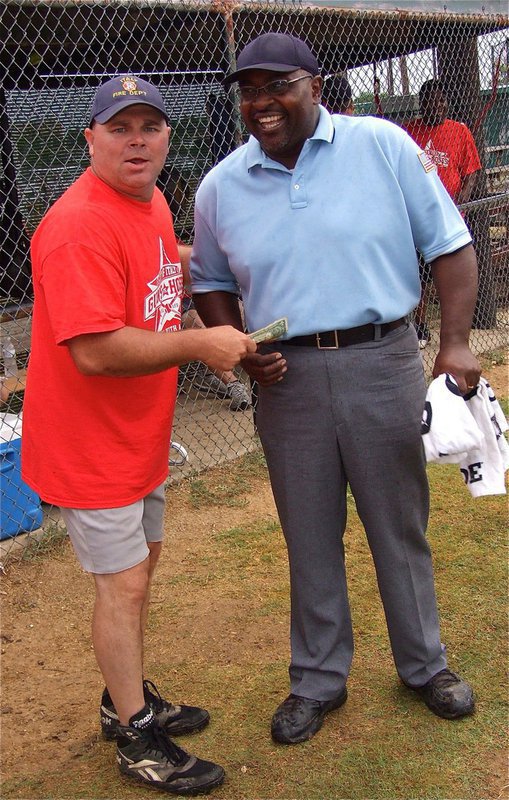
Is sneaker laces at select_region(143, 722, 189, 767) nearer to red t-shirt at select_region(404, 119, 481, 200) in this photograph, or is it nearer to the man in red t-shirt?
the man in red t-shirt

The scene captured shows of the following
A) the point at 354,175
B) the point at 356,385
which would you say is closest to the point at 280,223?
the point at 354,175

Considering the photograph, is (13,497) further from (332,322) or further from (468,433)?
(468,433)

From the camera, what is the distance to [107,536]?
2.50 m

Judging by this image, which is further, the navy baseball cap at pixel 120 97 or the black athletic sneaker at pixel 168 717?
the black athletic sneaker at pixel 168 717

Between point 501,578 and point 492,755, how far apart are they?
116cm

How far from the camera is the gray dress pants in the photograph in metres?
2.61

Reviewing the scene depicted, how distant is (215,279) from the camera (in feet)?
9.28

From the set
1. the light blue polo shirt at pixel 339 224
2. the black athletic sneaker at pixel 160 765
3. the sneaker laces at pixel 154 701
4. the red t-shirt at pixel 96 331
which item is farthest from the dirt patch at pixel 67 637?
the light blue polo shirt at pixel 339 224

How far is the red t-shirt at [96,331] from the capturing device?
88.9 inches

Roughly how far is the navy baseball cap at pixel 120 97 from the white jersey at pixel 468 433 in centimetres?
117

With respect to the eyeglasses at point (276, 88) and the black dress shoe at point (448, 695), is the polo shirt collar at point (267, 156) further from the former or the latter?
the black dress shoe at point (448, 695)

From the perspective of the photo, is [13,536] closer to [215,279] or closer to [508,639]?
[215,279]

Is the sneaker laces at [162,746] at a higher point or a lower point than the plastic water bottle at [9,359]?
lower

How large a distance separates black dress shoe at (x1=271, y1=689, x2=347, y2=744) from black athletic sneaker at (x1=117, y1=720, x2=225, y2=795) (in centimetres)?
26
